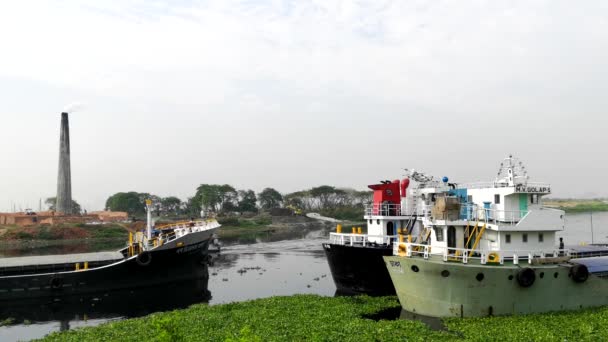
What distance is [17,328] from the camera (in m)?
26.7

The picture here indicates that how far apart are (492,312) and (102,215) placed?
113 metres

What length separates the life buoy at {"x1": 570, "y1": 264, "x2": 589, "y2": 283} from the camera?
74.4ft

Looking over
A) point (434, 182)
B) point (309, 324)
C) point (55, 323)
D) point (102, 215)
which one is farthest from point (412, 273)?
point (102, 215)

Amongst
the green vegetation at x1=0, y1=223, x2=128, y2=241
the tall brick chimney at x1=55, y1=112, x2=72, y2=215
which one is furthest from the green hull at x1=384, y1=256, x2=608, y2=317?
the tall brick chimney at x1=55, y1=112, x2=72, y2=215

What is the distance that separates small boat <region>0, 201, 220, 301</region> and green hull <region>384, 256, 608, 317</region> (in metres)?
19.4

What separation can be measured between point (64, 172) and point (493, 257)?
335 ft

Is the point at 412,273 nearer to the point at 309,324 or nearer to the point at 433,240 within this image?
the point at 433,240

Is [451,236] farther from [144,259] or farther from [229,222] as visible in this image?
[229,222]

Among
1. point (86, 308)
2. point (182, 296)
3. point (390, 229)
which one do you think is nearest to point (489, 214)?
point (390, 229)

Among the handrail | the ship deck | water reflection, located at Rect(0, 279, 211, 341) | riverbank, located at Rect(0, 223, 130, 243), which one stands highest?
the handrail

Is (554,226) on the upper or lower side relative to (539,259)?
upper

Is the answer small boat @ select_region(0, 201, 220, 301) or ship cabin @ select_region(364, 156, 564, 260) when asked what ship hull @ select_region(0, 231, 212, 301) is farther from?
ship cabin @ select_region(364, 156, 564, 260)

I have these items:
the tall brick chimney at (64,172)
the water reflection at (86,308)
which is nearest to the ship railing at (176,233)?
the water reflection at (86,308)

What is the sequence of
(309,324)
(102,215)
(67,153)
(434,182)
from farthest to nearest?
1. (102,215)
2. (67,153)
3. (434,182)
4. (309,324)
